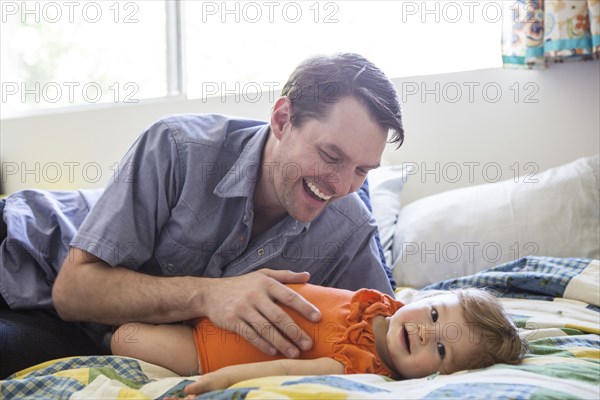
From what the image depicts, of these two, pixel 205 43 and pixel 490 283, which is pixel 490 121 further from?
pixel 205 43

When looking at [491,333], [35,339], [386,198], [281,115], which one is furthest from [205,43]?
[491,333]

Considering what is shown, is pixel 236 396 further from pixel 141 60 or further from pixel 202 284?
pixel 141 60

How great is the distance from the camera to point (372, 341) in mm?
1365

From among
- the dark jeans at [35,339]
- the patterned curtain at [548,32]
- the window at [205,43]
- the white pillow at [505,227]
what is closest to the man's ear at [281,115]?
the dark jeans at [35,339]

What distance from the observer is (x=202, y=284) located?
142 cm

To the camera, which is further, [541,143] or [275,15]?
[275,15]

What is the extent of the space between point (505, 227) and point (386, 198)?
492mm

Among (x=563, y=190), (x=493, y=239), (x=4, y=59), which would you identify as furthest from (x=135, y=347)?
(x=4, y=59)

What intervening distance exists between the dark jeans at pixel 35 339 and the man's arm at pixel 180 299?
60 millimetres

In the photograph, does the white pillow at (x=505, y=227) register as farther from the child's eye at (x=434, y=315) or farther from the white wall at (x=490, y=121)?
the child's eye at (x=434, y=315)

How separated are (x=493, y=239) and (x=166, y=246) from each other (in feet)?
3.44

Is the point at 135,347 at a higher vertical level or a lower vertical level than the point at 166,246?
lower

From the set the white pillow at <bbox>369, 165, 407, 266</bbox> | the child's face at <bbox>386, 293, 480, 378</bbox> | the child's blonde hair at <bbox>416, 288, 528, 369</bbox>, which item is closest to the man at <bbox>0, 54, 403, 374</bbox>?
the child's face at <bbox>386, 293, 480, 378</bbox>

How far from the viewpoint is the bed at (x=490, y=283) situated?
41.8 inches
